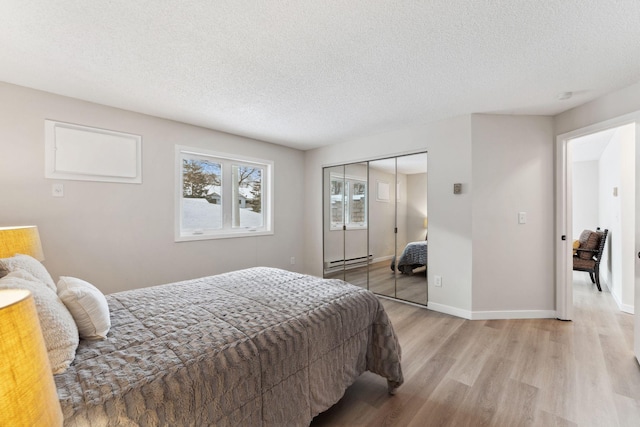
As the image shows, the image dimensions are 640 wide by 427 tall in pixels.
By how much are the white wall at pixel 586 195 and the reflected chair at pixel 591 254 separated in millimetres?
1721

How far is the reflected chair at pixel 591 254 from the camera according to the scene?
13.4 feet

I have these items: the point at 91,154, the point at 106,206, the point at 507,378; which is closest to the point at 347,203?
the point at 507,378

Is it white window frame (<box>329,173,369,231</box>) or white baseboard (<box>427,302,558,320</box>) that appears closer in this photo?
white baseboard (<box>427,302,558,320</box>)

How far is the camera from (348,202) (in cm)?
450

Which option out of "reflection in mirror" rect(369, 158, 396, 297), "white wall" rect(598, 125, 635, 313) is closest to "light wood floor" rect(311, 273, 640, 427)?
"white wall" rect(598, 125, 635, 313)

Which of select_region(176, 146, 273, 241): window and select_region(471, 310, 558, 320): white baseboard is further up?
select_region(176, 146, 273, 241): window

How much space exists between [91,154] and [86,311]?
7.48 feet

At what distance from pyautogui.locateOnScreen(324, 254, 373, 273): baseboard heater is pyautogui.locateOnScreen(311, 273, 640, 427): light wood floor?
4.32ft

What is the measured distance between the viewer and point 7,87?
241 centimetres

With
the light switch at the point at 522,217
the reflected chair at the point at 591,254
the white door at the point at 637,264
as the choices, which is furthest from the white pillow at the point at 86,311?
the reflected chair at the point at 591,254

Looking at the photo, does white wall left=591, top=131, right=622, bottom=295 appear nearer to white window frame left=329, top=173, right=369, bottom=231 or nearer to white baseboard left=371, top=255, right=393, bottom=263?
white baseboard left=371, top=255, right=393, bottom=263

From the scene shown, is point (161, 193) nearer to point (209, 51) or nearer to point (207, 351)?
point (209, 51)

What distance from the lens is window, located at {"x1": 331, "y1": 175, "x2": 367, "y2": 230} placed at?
4316 mm

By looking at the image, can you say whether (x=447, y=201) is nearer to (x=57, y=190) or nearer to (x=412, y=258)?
(x=412, y=258)
